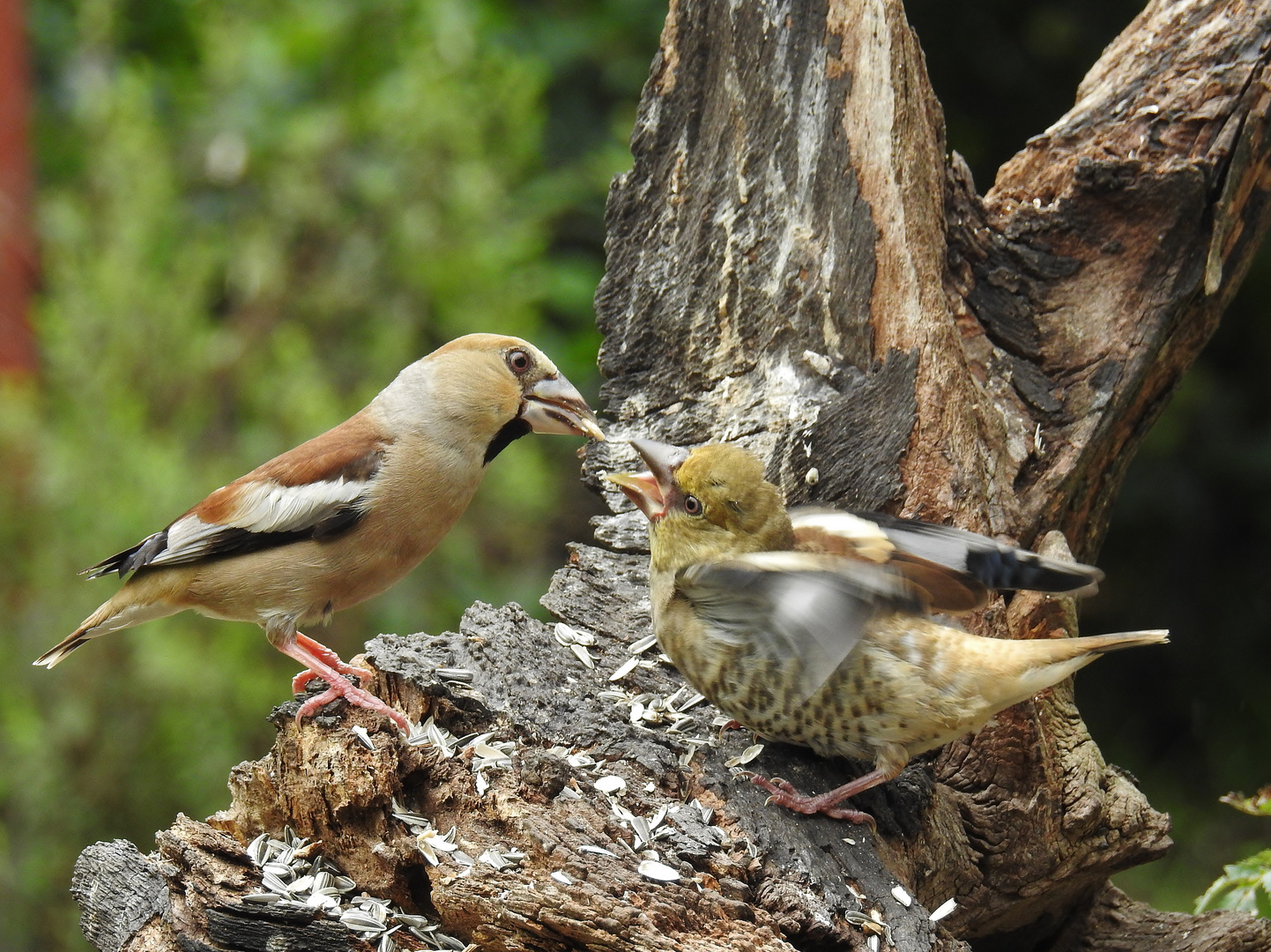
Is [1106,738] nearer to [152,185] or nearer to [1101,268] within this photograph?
[1101,268]

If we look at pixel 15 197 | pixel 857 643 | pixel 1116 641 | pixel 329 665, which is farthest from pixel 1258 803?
pixel 15 197

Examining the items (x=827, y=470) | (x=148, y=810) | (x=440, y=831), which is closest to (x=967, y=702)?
(x=827, y=470)

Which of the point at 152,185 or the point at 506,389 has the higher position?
the point at 152,185

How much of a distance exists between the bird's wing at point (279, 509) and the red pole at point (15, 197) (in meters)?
2.52

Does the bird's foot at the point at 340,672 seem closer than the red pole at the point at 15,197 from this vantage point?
Yes

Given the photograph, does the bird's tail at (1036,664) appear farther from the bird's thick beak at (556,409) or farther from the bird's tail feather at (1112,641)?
the bird's thick beak at (556,409)

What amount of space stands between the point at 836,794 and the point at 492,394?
1.79 meters

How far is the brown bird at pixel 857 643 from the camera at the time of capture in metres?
2.97

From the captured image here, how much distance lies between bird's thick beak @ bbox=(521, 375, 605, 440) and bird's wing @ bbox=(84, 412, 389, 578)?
0.50 m

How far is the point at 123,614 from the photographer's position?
401 cm

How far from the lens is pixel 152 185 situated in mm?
6133

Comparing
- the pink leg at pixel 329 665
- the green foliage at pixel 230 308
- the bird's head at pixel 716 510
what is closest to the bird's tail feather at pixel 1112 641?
the bird's head at pixel 716 510

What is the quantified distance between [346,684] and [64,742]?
3.30 meters

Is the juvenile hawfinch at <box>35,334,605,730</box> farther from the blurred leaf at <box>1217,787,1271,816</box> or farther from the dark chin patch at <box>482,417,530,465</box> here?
the blurred leaf at <box>1217,787,1271,816</box>
